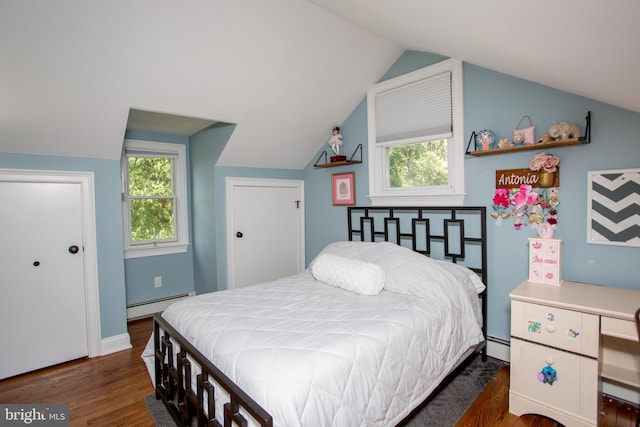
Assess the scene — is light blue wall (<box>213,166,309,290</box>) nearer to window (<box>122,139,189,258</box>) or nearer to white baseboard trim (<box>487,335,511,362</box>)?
window (<box>122,139,189,258</box>)

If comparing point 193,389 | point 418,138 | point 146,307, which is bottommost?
point 146,307

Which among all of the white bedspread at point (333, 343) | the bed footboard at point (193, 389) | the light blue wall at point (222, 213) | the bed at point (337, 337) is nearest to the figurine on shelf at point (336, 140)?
the light blue wall at point (222, 213)

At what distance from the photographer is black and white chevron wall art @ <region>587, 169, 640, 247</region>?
1.89 meters

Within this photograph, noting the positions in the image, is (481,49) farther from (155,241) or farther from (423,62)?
(155,241)

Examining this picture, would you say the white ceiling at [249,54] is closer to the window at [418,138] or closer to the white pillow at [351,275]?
the window at [418,138]

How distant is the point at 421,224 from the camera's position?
9.54 feet

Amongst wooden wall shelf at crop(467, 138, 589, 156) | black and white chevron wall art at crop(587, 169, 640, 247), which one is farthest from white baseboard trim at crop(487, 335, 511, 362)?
wooden wall shelf at crop(467, 138, 589, 156)

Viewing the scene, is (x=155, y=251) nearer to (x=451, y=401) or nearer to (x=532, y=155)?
(x=451, y=401)

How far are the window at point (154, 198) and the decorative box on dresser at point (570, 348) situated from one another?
3.63 m

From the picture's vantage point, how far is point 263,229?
3.80 meters

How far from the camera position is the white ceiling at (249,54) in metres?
1.35

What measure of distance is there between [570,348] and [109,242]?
3471 mm

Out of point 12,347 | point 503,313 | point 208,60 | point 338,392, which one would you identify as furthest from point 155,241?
point 503,313

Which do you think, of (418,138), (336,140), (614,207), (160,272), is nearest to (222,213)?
(160,272)
